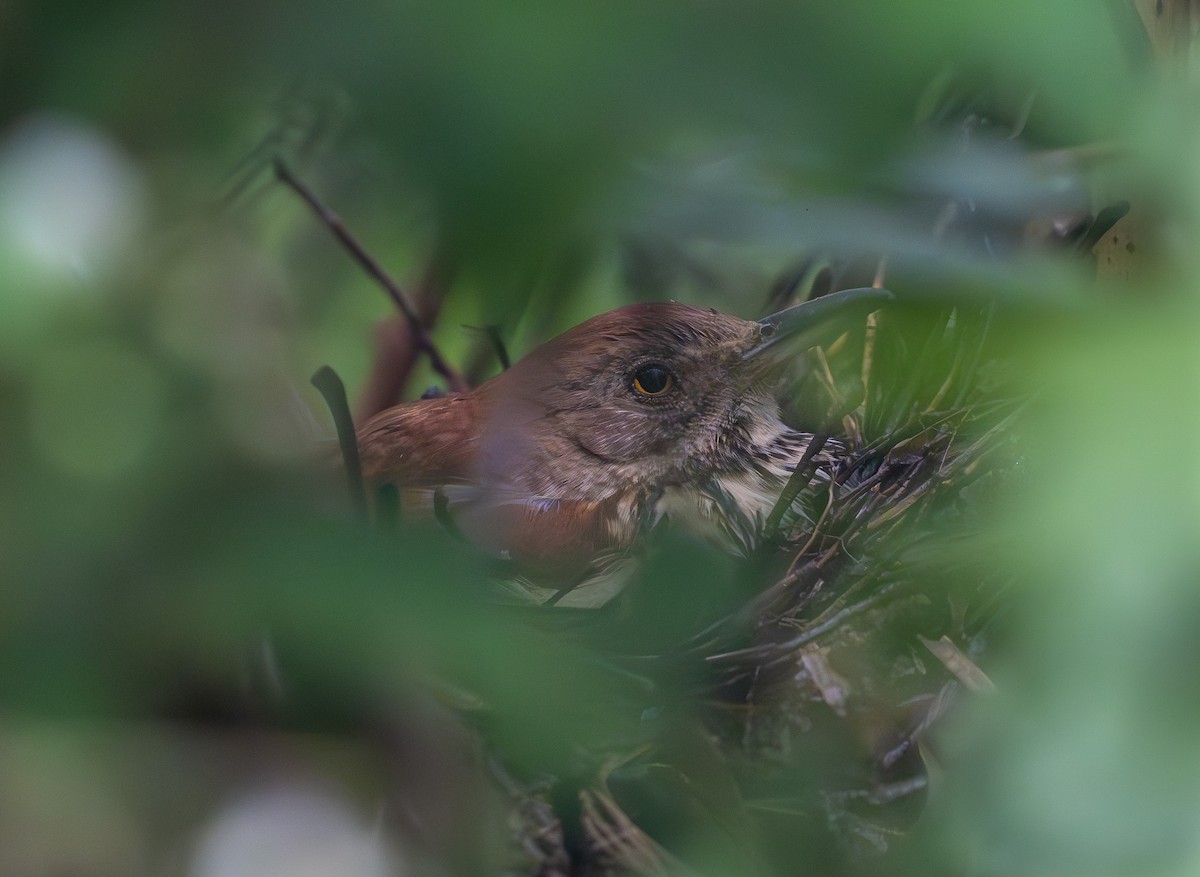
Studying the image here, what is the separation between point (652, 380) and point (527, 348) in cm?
21

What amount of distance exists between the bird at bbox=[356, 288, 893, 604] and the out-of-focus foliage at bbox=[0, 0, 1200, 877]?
39mm

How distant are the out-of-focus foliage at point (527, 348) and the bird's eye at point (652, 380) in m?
0.12

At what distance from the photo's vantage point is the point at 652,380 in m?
0.85

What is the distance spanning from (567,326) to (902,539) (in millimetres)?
240

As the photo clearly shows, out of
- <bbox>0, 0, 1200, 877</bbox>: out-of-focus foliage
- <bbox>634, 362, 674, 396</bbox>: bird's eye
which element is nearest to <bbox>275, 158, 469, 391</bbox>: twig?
<bbox>0, 0, 1200, 877</bbox>: out-of-focus foliage

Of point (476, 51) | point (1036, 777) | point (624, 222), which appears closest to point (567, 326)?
point (624, 222)

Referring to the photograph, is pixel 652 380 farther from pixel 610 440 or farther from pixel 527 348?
pixel 527 348

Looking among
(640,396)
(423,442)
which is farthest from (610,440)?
(423,442)

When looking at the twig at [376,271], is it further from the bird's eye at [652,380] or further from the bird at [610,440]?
the bird's eye at [652,380]

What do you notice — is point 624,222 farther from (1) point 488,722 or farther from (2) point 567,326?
(1) point 488,722

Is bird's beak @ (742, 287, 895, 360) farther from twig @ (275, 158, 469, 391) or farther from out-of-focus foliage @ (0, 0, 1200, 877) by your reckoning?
twig @ (275, 158, 469, 391)

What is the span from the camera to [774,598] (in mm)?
637

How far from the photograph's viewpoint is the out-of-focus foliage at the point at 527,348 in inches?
13.4

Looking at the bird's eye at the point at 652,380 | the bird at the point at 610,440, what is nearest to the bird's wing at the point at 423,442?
the bird at the point at 610,440
